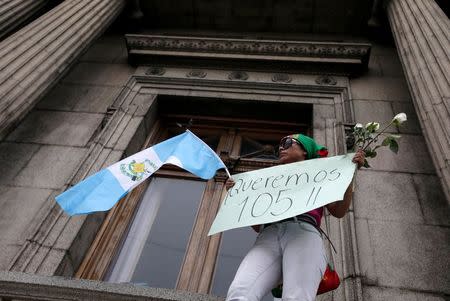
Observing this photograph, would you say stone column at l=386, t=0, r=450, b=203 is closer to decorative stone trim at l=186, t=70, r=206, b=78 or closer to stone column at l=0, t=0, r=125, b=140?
decorative stone trim at l=186, t=70, r=206, b=78

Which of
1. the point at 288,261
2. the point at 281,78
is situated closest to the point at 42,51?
the point at 281,78

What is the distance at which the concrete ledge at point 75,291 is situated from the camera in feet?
12.5

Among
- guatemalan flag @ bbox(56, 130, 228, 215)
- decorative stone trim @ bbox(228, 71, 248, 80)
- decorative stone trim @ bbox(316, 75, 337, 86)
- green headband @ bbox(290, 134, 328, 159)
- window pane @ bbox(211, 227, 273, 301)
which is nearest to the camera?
green headband @ bbox(290, 134, 328, 159)

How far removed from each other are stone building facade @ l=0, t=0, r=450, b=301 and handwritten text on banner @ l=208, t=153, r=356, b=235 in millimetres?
903

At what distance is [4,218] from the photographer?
18.6 feet

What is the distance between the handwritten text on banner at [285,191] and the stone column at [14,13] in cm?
589

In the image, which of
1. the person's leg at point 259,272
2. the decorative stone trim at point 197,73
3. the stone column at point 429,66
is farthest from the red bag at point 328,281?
the decorative stone trim at point 197,73

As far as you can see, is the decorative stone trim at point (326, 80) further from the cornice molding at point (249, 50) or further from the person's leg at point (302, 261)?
the person's leg at point (302, 261)

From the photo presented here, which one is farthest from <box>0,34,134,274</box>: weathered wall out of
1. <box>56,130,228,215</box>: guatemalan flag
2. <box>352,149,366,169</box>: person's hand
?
<box>352,149,366,169</box>: person's hand

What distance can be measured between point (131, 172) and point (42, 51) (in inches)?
135

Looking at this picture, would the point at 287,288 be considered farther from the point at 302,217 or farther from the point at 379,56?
the point at 379,56

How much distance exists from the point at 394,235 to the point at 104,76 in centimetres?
622

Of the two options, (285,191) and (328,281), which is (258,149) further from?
(328,281)

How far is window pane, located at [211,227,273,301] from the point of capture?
5.23 meters
